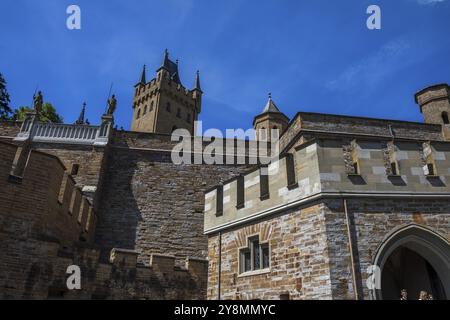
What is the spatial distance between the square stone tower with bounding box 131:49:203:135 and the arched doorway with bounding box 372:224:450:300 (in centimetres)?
3554

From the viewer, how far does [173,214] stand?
16.7 m

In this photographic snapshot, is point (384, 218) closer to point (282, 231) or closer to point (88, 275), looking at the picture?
point (282, 231)

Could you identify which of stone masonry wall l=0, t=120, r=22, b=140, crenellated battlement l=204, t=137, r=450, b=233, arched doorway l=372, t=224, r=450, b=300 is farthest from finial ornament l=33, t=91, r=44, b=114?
arched doorway l=372, t=224, r=450, b=300

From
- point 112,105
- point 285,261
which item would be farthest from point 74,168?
point 285,261

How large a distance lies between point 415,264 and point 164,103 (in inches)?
1520

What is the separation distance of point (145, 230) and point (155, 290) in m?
6.03

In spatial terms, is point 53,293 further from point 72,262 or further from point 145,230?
point 145,230

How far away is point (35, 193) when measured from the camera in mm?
9227

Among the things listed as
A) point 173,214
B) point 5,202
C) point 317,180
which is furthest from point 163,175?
point 317,180

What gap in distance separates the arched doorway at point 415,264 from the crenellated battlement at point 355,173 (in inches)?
36.4

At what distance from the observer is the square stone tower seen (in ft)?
142

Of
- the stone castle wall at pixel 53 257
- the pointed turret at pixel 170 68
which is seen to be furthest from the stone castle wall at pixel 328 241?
the pointed turret at pixel 170 68
